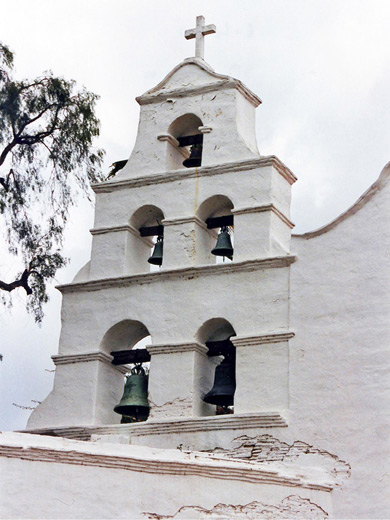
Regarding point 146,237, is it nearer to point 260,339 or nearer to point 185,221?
point 185,221

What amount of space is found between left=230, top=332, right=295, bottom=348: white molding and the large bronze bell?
4.20ft

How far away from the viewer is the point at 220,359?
45.6 feet

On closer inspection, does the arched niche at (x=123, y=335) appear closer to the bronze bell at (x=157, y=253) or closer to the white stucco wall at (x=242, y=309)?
the white stucco wall at (x=242, y=309)

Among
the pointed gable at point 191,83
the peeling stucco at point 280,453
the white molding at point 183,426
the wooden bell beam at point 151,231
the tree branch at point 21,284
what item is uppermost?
the pointed gable at point 191,83

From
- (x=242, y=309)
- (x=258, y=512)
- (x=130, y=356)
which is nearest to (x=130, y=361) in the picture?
(x=130, y=356)

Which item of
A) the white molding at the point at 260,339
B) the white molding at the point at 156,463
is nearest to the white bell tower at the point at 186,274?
the white molding at the point at 260,339

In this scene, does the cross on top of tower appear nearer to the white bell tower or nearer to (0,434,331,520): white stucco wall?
the white bell tower

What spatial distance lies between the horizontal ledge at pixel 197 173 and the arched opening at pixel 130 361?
182 cm

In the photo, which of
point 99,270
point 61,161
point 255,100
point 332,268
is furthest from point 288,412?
point 61,161

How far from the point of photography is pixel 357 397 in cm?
1240

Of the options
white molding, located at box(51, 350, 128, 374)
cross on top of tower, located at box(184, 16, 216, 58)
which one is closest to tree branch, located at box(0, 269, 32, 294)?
white molding, located at box(51, 350, 128, 374)

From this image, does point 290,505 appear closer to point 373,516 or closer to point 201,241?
point 373,516

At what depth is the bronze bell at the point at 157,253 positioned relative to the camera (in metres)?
14.3

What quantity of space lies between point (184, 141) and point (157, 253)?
1.58 metres
